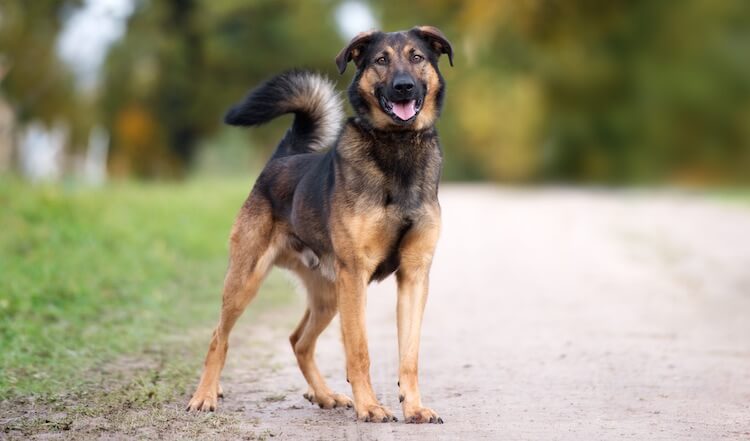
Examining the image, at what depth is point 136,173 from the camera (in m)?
27.5

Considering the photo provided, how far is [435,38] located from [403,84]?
48 cm

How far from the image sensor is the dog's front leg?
5.18 meters

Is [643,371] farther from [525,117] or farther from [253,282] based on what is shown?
[525,117]

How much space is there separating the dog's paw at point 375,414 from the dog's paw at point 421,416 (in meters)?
0.09

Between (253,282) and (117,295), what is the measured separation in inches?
143

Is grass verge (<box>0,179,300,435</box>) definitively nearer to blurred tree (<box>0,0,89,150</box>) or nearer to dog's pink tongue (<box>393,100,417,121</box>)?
dog's pink tongue (<box>393,100,417,121</box>)

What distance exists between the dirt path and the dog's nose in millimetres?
1550

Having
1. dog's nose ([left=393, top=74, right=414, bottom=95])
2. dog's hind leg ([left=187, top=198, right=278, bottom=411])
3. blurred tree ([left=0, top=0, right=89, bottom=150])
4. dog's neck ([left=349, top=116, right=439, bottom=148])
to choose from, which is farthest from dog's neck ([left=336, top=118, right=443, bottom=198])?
blurred tree ([left=0, top=0, right=89, bottom=150])

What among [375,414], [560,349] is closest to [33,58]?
[560,349]

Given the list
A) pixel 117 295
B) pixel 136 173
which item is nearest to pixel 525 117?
pixel 136 173

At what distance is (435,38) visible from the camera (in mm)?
5543

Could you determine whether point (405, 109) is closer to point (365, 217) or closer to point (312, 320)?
point (365, 217)

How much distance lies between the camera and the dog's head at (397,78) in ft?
17.3

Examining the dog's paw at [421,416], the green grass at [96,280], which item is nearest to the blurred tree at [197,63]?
the green grass at [96,280]
